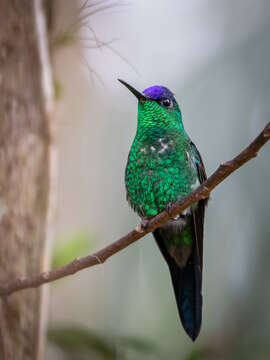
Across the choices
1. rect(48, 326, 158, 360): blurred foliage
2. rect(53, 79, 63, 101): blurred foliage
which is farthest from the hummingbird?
rect(53, 79, 63, 101): blurred foliage

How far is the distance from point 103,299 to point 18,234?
5.41ft

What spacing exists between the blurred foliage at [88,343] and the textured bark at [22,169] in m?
0.56

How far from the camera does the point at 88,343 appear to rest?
8.98ft

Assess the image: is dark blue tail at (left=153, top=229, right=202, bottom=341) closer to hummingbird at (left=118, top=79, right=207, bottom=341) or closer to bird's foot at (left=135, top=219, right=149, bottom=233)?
hummingbird at (left=118, top=79, right=207, bottom=341)

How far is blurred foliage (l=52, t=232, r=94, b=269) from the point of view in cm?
272

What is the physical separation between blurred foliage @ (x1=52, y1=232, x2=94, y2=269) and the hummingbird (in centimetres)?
51

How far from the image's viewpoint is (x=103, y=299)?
3713mm

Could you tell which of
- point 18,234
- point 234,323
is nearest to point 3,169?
point 18,234

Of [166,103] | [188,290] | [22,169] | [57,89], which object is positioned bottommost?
[188,290]

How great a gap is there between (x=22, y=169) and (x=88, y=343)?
1.09m

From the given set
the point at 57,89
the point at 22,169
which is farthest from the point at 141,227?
the point at 57,89

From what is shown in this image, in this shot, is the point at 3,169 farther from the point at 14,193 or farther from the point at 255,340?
the point at 255,340

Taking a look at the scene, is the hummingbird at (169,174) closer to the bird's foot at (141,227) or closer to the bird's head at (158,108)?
the bird's head at (158,108)

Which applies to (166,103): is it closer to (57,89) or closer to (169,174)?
(169,174)
